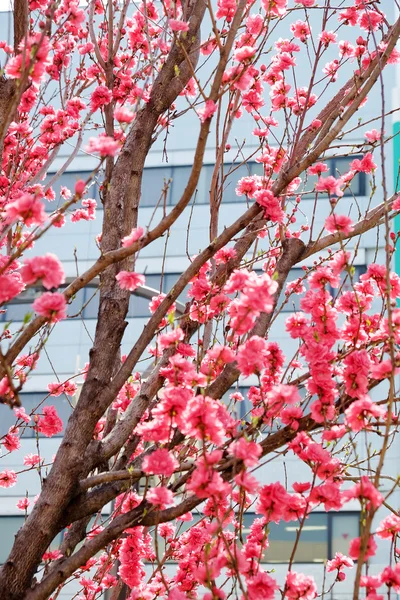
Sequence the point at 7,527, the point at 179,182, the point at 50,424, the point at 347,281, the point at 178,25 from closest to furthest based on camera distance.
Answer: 1. the point at 178,25
2. the point at 50,424
3. the point at 347,281
4. the point at 7,527
5. the point at 179,182

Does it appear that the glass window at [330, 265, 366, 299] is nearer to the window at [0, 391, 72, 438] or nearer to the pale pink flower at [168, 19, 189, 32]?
the pale pink flower at [168, 19, 189, 32]

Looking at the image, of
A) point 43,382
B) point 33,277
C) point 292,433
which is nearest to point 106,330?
point 292,433

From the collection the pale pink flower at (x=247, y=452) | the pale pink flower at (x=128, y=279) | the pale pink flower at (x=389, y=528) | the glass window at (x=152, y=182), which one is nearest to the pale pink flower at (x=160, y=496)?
the pale pink flower at (x=247, y=452)

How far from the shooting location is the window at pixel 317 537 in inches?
555

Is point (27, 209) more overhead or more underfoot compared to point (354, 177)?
more underfoot

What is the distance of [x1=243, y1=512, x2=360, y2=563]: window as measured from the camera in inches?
555

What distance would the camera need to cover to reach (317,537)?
14320 millimetres

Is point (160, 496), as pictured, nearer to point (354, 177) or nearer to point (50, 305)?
point (50, 305)

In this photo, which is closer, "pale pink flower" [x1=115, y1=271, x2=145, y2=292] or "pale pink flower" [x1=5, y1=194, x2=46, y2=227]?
"pale pink flower" [x1=5, y1=194, x2=46, y2=227]

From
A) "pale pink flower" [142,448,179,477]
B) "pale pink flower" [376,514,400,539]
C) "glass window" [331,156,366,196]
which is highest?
"glass window" [331,156,366,196]

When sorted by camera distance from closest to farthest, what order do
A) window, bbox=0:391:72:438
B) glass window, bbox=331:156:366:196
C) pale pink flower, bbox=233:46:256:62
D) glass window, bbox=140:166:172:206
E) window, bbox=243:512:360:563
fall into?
1. pale pink flower, bbox=233:46:256:62
2. window, bbox=243:512:360:563
3. glass window, bbox=331:156:366:196
4. window, bbox=0:391:72:438
5. glass window, bbox=140:166:172:206

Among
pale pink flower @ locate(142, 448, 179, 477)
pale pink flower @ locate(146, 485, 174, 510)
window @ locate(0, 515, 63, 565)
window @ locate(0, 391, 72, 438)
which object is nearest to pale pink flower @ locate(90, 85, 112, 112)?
pale pink flower @ locate(142, 448, 179, 477)

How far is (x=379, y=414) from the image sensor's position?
10.1ft

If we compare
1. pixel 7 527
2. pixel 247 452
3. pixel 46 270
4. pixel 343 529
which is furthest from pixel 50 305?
pixel 7 527
